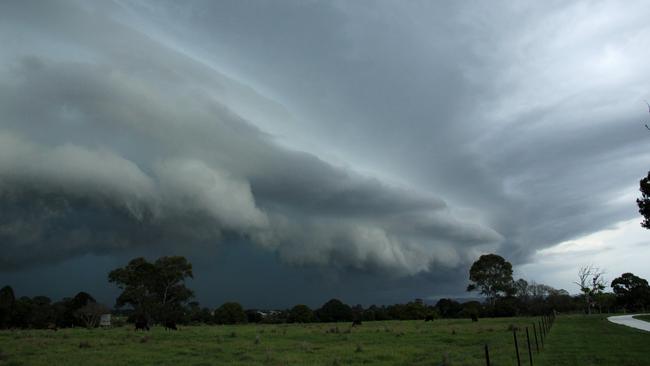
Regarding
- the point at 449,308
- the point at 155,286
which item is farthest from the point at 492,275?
the point at 155,286

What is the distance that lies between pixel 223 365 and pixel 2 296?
3434 inches

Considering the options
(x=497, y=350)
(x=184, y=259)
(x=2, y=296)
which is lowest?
(x=497, y=350)

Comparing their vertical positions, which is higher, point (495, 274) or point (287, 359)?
point (495, 274)

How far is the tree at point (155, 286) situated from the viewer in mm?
93500

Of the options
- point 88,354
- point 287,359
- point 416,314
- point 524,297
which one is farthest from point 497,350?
point 524,297

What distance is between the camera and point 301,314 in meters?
104

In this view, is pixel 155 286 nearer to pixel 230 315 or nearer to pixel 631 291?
pixel 230 315

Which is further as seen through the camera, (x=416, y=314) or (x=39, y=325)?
(x=416, y=314)

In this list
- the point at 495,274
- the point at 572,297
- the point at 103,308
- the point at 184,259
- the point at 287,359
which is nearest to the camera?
the point at 287,359

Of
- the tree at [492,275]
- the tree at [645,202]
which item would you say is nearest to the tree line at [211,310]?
the tree at [492,275]

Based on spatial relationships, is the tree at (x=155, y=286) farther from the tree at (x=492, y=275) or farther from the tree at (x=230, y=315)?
the tree at (x=492, y=275)

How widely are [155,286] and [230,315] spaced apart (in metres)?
16.9

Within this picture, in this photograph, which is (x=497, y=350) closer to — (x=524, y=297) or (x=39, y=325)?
(x=39, y=325)

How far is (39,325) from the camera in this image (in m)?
85.3
